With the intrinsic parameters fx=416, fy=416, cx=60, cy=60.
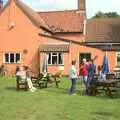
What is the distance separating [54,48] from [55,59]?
3.78 ft

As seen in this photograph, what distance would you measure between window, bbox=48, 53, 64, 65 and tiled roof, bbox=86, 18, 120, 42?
8.59 meters

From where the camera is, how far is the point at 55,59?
4259 centimetres

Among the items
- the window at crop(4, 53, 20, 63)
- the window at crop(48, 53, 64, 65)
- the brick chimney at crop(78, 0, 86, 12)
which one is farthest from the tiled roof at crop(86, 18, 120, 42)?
the window at crop(4, 53, 20, 63)

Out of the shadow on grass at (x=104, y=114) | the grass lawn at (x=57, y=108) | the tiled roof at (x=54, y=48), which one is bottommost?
the shadow on grass at (x=104, y=114)

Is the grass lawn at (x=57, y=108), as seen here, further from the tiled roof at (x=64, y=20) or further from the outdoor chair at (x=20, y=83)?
the tiled roof at (x=64, y=20)

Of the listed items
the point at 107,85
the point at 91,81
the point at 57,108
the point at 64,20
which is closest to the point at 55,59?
the point at 64,20

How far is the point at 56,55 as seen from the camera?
4247 cm

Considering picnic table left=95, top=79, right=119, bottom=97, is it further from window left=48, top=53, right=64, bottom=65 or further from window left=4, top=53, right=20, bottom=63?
window left=4, top=53, right=20, bottom=63

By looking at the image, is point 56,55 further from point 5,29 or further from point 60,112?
point 60,112

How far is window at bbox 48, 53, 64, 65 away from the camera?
42.4 m

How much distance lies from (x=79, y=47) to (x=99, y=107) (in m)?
27.0

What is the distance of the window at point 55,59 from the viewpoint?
1671 inches

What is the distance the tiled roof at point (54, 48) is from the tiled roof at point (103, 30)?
8.03 metres

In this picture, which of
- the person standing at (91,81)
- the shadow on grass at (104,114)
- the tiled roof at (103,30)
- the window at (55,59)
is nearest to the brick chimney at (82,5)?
the tiled roof at (103,30)
